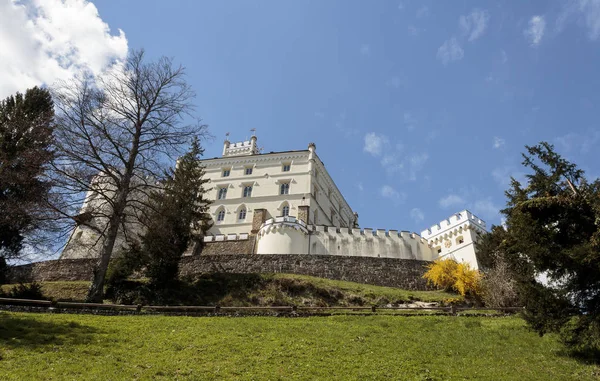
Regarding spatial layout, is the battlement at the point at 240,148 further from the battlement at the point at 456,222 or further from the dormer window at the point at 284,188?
the battlement at the point at 456,222

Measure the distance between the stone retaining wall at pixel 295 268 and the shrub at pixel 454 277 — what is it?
1.27 m

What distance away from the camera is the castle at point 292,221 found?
3719 centimetres

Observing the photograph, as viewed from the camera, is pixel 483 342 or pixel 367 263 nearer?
pixel 483 342

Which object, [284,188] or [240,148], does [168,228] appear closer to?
[284,188]

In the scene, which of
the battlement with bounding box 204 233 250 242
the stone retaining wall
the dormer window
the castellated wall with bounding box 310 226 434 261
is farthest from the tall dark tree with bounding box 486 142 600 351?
the dormer window

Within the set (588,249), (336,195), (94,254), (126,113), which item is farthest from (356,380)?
(336,195)

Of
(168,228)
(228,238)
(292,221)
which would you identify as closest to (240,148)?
(228,238)

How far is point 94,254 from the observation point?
121ft

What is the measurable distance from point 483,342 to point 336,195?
40575mm

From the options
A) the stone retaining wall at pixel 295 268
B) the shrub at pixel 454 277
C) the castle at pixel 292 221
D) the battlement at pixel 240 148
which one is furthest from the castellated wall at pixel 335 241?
the battlement at pixel 240 148

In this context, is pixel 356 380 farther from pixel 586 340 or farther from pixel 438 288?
pixel 438 288

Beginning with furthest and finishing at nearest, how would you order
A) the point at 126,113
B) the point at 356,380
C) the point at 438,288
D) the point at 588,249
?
the point at 438,288 → the point at 126,113 → the point at 588,249 → the point at 356,380

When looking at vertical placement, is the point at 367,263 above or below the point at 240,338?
above

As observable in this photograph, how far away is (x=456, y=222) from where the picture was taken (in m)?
40.2
